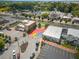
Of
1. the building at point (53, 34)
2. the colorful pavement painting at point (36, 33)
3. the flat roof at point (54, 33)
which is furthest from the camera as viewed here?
the colorful pavement painting at point (36, 33)

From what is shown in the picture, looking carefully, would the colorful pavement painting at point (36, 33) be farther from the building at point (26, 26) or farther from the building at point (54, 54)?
the building at point (54, 54)

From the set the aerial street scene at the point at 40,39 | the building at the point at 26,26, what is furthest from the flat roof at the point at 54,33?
the building at the point at 26,26

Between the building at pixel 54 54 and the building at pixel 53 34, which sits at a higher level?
the building at pixel 53 34

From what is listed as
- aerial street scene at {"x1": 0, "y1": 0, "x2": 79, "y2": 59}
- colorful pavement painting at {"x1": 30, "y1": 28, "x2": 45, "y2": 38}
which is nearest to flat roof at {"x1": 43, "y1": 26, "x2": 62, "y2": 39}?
aerial street scene at {"x1": 0, "y1": 0, "x2": 79, "y2": 59}

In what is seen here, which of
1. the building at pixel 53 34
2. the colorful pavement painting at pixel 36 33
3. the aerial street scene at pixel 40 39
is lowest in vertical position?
the colorful pavement painting at pixel 36 33

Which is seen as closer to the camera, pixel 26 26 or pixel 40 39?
pixel 40 39

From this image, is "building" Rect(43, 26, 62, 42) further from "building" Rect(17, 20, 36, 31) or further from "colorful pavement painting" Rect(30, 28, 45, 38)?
"building" Rect(17, 20, 36, 31)

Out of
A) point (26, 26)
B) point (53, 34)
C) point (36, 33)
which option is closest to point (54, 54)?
point (53, 34)

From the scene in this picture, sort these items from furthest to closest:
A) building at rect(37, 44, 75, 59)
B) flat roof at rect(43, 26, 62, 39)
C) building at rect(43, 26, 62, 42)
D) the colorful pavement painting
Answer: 1. the colorful pavement painting
2. flat roof at rect(43, 26, 62, 39)
3. building at rect(43, 26, 62, 42)
4. building at rect(37, 44, 75, 59)

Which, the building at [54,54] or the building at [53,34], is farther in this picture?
the building at [53,34]

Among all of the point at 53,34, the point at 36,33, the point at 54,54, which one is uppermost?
the point at 53,34

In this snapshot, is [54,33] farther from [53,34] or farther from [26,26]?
[26,26]

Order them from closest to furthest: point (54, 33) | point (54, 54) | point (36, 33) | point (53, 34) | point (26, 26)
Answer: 1. point (54, 54)
2. point (53, 34)
3. point (54, 33)
4. point (36, 33)
5. point (26, 26)
